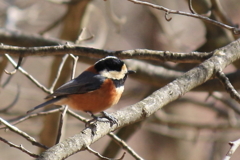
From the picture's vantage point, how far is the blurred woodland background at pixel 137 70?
4418 mm

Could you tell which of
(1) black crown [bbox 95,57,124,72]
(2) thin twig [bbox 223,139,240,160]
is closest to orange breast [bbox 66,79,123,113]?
(1) black crown [bbox 95,57,124,72]

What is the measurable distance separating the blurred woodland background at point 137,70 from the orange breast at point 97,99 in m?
0.57

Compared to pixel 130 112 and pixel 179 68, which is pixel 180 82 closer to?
pixel 130 112

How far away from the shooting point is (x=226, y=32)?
185 inches

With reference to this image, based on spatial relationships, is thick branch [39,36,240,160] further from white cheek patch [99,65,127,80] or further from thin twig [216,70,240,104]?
white cheek patch [99,65,127,80]

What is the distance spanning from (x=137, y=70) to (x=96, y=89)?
908mm

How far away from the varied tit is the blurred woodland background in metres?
0.41

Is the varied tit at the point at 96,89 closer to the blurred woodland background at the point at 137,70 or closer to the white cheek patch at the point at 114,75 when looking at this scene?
the white cheek patch at the point at 114,75

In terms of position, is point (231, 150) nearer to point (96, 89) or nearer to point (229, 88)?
point (229, 88)

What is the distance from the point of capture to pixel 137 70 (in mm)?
4348

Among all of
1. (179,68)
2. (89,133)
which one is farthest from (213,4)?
(89,133)

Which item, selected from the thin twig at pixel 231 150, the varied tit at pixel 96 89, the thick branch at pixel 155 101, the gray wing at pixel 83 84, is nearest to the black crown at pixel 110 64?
the varied tit at pixel 96 89

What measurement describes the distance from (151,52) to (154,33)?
21.2 feet

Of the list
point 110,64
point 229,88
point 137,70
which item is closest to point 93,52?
point 110,64
